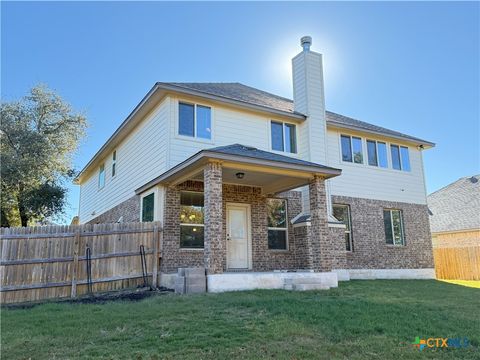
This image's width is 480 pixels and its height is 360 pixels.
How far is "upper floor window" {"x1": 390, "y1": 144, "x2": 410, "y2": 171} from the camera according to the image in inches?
618

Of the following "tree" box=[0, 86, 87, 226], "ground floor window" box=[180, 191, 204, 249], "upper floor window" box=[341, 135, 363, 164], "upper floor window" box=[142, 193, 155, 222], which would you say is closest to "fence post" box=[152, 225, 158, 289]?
"ground floor window" box=[180, 191, 204, 249]

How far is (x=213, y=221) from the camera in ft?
27.6

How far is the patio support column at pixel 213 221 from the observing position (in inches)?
325

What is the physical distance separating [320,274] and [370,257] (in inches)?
210

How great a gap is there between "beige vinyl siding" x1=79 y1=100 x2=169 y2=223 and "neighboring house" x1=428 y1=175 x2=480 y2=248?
15.0m

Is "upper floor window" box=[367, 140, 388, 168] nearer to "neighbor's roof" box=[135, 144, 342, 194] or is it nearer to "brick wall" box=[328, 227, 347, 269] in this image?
"brick wall" box=[328, 227, 347, 269]

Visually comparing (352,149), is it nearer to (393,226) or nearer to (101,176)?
(393,226)

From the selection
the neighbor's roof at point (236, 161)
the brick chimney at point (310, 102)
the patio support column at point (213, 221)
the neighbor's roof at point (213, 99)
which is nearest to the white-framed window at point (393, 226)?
the neighbor's roof at point (213, 99)

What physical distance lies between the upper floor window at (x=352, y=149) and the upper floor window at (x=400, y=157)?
1.86 meters

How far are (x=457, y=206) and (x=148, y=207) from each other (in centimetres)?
1924

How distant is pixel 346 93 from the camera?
15.6 m

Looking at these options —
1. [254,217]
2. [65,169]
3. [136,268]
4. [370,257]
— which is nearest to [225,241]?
[254,217]

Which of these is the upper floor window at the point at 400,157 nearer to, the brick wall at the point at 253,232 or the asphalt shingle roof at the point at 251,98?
the asphalt shingle roof at the point at 251,98

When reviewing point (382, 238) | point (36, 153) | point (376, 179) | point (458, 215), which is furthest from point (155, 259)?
point (458, 215)
